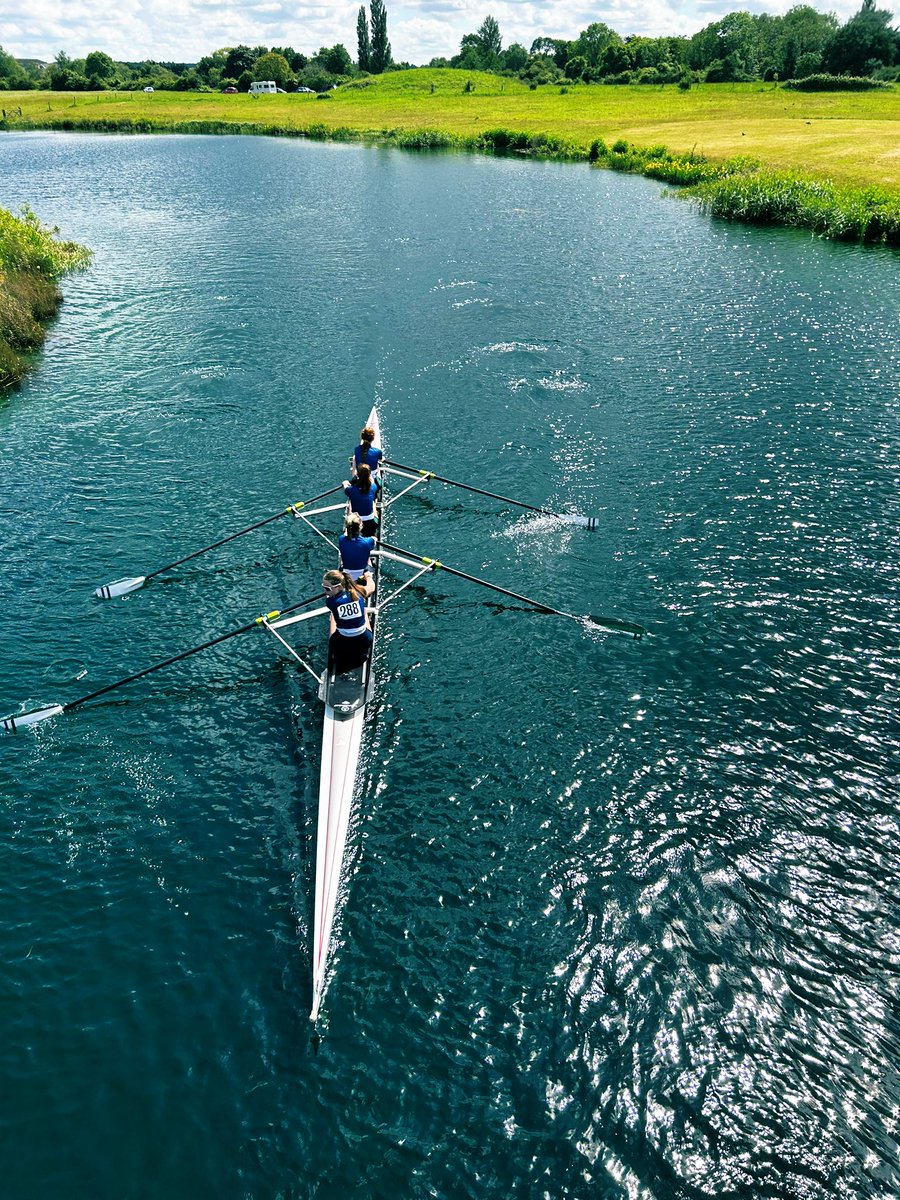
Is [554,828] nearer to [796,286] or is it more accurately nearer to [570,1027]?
[570,1027]

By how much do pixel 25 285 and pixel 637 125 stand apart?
345ft

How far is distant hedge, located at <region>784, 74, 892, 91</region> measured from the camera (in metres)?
130

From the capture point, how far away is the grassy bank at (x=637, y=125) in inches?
2689

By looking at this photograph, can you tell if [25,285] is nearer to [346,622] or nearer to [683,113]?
[346,622]

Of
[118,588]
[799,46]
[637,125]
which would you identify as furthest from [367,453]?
[799,46]

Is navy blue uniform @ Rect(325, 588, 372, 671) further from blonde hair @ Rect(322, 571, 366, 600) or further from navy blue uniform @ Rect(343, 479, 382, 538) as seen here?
navy blue uniform @ Rect(343, 479, 382, 538)

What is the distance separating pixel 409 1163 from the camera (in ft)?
40.0

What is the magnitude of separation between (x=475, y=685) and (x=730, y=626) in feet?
28.6

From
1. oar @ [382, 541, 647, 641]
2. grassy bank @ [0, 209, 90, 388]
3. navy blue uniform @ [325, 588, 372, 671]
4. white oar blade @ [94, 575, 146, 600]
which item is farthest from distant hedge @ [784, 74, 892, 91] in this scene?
white oar blade @ [94, 575, 146, 600]

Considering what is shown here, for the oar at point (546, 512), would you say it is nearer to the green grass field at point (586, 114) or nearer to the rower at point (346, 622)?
the rower at point (346, 622)

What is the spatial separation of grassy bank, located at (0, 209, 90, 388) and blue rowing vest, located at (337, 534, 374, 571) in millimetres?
30509

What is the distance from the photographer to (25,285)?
49031 millimetres

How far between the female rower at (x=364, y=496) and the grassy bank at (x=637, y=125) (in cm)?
5874

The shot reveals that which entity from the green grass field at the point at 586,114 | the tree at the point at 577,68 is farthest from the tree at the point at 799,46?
the tree at the point at 577,68
